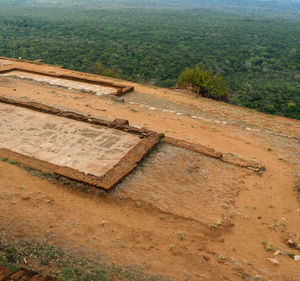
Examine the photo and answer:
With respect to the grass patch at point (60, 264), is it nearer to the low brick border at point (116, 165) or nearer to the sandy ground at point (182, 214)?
the sandy ground at point (182, 214)

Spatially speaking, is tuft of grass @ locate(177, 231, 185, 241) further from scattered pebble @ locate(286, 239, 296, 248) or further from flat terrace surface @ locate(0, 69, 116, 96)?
flat terrace surface @ locate(0, 69, 116, 96)

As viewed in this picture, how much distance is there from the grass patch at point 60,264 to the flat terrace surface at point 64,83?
11.0 metres

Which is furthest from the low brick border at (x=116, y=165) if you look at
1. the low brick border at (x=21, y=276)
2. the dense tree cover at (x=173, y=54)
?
the dense tree cover at (x=173, y=54)

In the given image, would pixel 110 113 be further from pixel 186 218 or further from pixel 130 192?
pixel 186 218

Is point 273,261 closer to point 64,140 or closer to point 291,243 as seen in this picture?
point 291,243

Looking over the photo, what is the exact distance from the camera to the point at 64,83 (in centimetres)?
1648

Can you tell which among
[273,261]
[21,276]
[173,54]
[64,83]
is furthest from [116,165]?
[173,54]

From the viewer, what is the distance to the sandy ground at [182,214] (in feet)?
16.6

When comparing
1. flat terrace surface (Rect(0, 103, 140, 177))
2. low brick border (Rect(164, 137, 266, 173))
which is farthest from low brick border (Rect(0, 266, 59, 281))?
low brick border (Rect(164, 137, 266, 173))

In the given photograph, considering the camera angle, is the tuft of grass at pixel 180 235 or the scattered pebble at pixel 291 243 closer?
the tuft of grass at pixel 180 235

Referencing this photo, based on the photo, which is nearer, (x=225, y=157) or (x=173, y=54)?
(x=225, y=157)

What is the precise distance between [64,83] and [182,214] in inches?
484

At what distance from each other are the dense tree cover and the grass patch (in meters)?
19.3

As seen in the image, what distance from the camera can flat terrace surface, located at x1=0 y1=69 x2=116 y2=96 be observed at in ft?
51.1
